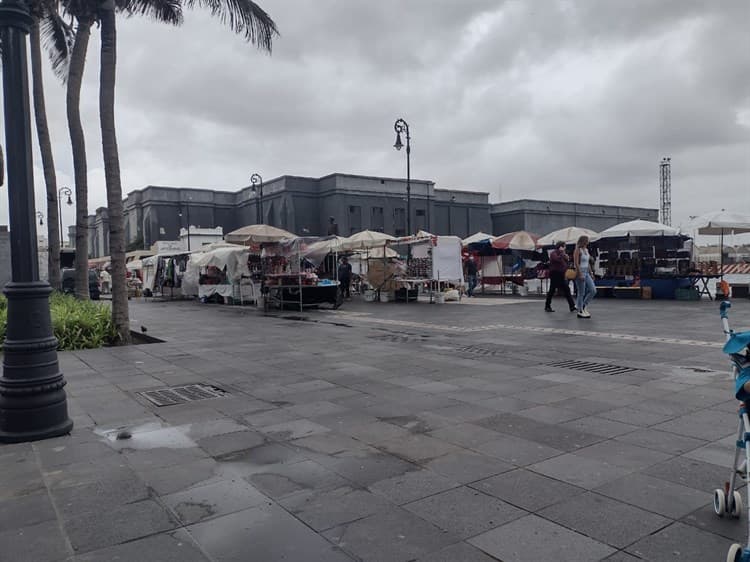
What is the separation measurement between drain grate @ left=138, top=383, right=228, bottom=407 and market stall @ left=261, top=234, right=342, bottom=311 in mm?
11471

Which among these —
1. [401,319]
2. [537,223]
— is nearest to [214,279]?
[401,319]

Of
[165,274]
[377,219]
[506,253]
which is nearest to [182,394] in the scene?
[506,253]

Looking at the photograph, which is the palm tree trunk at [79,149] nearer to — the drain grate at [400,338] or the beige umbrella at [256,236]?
the beige umbrella at [256,236]

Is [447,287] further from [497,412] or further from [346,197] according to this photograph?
[346,197]

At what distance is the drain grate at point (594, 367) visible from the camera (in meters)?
7.18

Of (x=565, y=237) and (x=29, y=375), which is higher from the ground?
(x=565, y=237)

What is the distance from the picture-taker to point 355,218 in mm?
64750

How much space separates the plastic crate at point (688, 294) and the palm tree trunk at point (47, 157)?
67.7 feet

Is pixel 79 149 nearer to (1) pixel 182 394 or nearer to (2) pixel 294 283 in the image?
(2) pixel 294 283

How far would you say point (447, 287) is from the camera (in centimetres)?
2373

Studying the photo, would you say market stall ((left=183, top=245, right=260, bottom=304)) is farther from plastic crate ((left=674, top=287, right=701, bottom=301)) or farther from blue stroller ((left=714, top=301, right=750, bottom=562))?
blue stroller ((left=714, top=301, right=750, bottom=562))

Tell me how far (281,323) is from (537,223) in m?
66.5

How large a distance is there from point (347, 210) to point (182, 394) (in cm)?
5873

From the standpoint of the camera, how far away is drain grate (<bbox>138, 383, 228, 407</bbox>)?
6.15 metres
